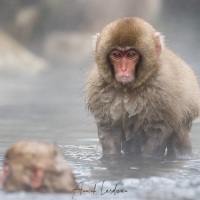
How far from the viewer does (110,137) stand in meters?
9.31

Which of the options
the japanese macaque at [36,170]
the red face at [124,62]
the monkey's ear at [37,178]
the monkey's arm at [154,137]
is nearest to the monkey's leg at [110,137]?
the monkey's arm at [154,137]

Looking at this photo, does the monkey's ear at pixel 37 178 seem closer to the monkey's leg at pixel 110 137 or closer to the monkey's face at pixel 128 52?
the monkey's face at pixel 128 52

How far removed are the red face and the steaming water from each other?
2.97 feet

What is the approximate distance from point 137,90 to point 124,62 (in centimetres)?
35

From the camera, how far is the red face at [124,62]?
880 cm

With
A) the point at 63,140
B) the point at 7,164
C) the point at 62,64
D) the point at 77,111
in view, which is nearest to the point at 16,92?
the point at 77,111

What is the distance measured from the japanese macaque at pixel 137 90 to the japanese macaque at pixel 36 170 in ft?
6.77

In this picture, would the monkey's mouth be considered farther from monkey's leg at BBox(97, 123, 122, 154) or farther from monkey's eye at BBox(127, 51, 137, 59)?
monkey's leg at BBox(97, 123, 122, 154)

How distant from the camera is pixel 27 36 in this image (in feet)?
76.4

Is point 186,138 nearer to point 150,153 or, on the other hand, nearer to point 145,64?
point 150,153

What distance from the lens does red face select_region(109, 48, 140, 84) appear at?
880 cm
